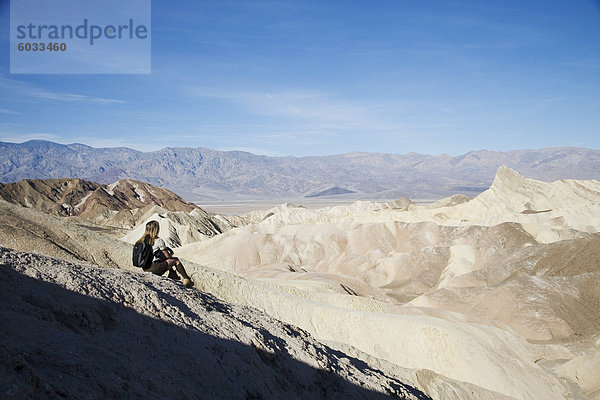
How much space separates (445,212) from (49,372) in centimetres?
5638

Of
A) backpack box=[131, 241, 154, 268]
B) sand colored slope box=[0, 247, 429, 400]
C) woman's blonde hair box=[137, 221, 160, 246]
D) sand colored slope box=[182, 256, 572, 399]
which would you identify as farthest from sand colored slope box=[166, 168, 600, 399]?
sand colored slope box=[0, 247, 429, 400]

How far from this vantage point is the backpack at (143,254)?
33.1 ft

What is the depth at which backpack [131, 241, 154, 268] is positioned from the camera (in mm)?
10086

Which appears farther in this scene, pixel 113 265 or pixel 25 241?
pixel 113 265

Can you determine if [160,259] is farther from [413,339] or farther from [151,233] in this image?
[413,339]

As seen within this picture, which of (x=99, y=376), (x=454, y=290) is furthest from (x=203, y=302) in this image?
(x=454, y=290)

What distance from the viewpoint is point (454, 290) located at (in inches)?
1300

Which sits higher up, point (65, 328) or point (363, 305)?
point (65, 328)

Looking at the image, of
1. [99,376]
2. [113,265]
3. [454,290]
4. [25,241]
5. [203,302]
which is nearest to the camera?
[99,376]

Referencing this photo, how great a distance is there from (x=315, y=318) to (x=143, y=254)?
10073mm

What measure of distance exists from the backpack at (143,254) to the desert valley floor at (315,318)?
0.40 metres

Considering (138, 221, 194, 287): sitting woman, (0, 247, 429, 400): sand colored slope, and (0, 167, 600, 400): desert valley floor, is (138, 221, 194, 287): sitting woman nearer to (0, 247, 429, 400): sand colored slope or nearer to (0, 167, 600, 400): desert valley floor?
(0, 167, 600, 400): desert valley floor

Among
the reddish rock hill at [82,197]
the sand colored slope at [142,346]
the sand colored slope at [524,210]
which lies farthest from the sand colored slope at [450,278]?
Result: the reddish rock hill at [82,197]

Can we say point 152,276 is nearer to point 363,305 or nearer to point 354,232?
point 363,305
